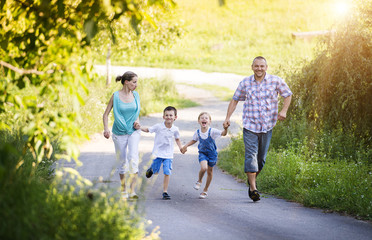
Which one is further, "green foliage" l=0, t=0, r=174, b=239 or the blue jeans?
the blue jeans

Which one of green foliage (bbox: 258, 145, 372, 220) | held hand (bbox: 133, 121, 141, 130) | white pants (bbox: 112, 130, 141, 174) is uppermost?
held hand (bbox: 133, 121, 141, 130)

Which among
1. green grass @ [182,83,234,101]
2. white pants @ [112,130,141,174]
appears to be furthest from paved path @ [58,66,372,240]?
green grass @ [182,83,234,101]

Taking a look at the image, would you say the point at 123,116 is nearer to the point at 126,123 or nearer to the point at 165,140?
the point at 126,123

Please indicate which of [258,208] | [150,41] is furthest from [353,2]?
[150,41]

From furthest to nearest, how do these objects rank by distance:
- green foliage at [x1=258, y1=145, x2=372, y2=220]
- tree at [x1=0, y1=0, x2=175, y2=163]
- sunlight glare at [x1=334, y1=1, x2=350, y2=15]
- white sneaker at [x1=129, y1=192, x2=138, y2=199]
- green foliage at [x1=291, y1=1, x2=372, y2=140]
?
sunlight glare at [x1=334, y1=1, x2=350, y2=15] < green foliage at [x1=291, y1=1, x2=372, y2=140] < white sneaker at [x1=129, y1=192, x2=138, y2=199] < green foliage at [x1=258, y1=145, x2=372, y2=220] < tree at [x1=0, y1=0, x2=175, y2=163]

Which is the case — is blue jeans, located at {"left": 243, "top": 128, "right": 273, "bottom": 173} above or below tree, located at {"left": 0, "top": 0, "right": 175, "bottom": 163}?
below

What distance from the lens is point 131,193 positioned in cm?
815

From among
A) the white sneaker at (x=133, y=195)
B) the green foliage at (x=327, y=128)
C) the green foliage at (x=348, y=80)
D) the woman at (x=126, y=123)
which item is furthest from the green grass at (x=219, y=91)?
the white sneaker at (x=133, y=195)

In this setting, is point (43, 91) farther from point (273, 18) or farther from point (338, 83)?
point (273, 18)

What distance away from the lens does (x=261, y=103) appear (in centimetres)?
838

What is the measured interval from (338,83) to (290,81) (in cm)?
190

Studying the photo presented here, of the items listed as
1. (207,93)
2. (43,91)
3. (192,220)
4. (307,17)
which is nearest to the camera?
(43,91)

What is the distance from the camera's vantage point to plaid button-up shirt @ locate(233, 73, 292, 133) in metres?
8.37

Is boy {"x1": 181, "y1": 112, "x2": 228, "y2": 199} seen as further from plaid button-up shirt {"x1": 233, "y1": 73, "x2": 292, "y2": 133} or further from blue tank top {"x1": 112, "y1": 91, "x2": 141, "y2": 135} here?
blue tank top {"x1": 112, "y1": 91, "x2": 141, "y2": 135}
